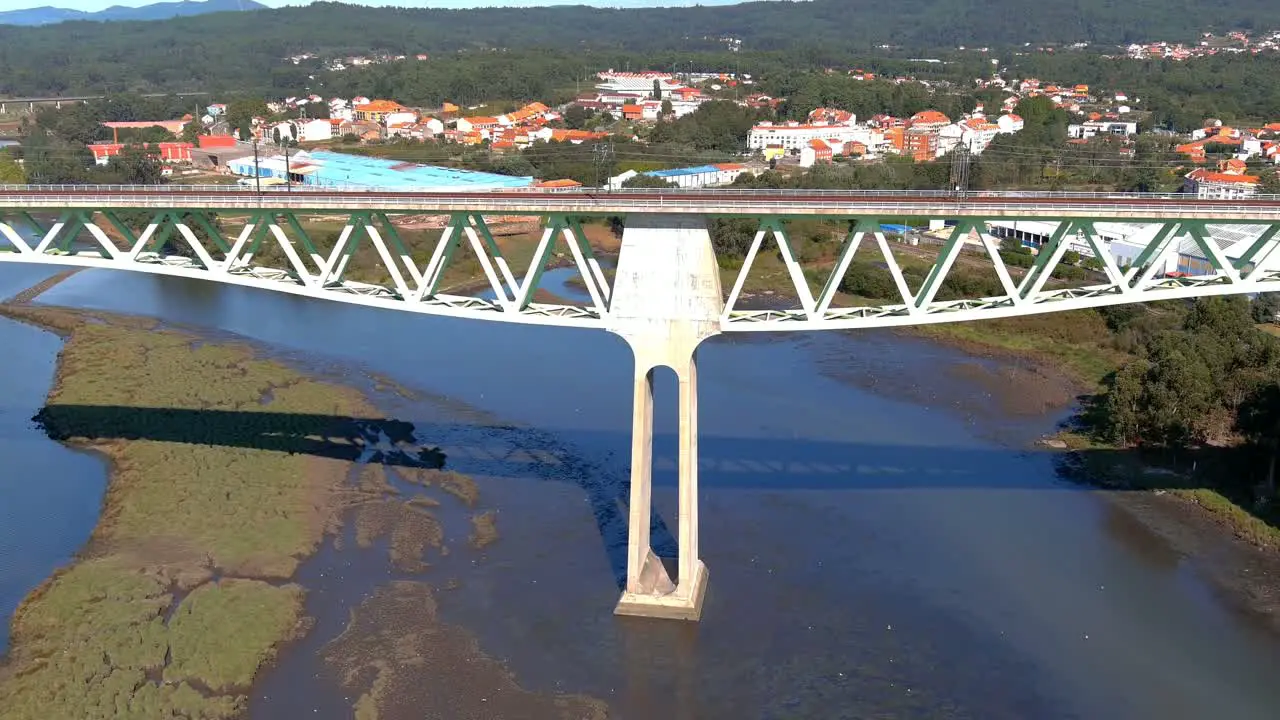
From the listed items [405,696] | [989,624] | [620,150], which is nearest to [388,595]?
[405,696]

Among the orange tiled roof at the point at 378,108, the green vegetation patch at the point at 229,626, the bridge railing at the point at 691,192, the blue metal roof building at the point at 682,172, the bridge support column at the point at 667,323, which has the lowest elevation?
the orange tiled roof at the point at 378,108

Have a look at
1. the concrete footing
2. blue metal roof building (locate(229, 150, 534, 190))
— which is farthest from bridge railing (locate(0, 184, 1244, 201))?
blue metal roof building (locate(229, 150, 534, 190))

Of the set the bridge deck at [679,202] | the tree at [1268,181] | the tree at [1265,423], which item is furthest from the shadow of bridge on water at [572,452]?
the tree at [1268,181]

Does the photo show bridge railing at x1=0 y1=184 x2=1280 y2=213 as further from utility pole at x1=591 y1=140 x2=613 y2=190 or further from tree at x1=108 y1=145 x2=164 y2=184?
tree at x1=108 y1=145 x2=164 y2=184

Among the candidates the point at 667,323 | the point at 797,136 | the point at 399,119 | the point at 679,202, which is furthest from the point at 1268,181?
the point at 399,119

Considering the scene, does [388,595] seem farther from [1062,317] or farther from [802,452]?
[1062,317]

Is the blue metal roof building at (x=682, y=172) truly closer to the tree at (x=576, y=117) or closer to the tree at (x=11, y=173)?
the tree at (x=576, y=117)
